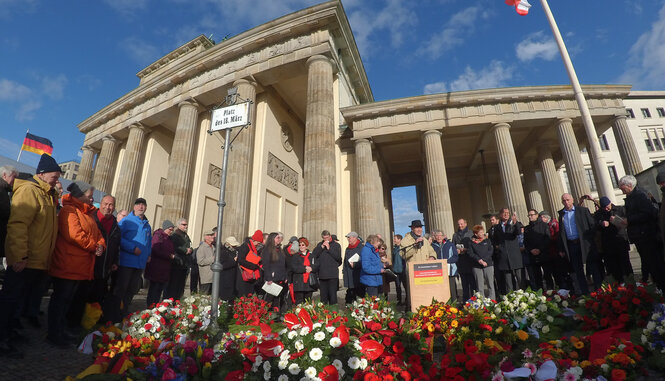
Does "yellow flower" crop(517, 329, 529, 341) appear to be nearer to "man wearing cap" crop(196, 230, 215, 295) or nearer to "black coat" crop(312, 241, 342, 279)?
"black coat" crop(312, 241, 342, 279)

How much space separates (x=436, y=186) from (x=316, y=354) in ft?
46.7

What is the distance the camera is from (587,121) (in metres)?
8.28

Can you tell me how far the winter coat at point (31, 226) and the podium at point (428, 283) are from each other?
5153 mm

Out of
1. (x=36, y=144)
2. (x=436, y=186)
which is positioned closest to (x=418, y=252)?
(x=436, y=186)

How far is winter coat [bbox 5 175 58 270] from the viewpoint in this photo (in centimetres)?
317

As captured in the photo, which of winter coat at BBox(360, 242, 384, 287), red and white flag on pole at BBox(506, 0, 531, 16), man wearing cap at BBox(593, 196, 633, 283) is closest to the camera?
man wearing cap at BBox(593, 196, 633, 283)

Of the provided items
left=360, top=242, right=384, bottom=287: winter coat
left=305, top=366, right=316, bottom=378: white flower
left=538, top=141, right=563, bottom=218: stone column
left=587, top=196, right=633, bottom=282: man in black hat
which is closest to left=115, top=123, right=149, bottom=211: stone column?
left=360, top=242, right=384, bottom=287: winter coat

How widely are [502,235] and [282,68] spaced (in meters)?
13.9

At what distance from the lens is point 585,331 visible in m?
3.56

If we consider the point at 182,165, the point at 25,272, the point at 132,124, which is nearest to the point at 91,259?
the point at 25,272

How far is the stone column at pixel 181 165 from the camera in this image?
51.5 ft

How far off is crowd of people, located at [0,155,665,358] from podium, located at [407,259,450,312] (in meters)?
0.83

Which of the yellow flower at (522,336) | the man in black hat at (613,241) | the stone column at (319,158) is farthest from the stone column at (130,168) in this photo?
the man in black hat at (613,241)

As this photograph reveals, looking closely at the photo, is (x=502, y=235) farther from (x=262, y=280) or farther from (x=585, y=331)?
(x=262, y=280)
